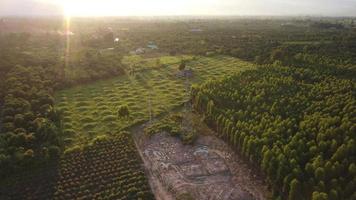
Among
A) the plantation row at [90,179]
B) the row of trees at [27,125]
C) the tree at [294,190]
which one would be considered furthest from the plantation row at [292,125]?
the row of trees at [27,125]

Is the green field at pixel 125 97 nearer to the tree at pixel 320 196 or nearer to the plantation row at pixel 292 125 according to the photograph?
the plantation row at pixel 292 125

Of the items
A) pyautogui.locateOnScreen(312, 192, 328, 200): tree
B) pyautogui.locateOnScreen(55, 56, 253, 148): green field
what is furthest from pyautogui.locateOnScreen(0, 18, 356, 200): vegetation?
pyautogui.locateOnScreen(55, 56, 253, 148): green field

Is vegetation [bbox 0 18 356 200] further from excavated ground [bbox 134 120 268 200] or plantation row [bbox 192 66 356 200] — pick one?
excavated ground [bbox 134 120 268 200]

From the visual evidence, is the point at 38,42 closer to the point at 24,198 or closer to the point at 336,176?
the point at 24,198

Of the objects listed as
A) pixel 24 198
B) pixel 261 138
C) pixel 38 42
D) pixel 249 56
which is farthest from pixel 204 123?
pixel 38 42

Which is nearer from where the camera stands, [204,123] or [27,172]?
[27,172]

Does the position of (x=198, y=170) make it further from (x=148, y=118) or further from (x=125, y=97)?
(x=125, y=97)
